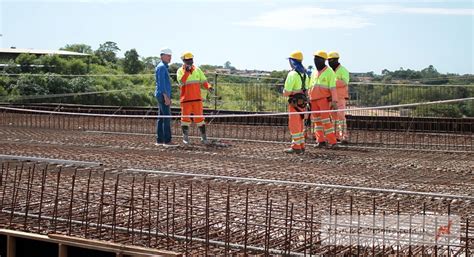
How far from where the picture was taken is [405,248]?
6.99 m

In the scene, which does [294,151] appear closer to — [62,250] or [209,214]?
[209,214]

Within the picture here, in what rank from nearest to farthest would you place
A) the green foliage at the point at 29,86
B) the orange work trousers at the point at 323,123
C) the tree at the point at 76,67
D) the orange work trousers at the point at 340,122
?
the orange work trousers at the point at 323,123, the orange work trousers at the point at 340,122, the green foliage at the point at 29,86, the tree at the point at 76,67

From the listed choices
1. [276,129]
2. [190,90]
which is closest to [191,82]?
[190,90]

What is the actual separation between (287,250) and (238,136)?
A: 353 inches

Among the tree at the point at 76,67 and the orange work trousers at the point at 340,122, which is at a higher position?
the tree at the point at 76,67

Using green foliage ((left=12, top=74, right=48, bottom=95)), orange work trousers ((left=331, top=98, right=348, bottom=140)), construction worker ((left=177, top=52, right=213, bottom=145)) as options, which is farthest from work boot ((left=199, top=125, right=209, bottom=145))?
green foliage ((left=12, top=74, right=48, bottom=95))

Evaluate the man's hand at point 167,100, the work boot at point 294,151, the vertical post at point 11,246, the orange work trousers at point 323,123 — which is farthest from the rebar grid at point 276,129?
the vertical post at point 11,246

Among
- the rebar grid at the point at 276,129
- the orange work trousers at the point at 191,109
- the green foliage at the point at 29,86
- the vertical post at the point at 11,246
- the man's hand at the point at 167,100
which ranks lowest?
the vertical post at the point at 11,246

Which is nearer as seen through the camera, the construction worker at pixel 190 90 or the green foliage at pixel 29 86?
the construction worker at pixel 190 90

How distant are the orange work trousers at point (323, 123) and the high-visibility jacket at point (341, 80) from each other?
101 centimetres

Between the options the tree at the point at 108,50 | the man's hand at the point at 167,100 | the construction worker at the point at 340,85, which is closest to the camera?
the man's hand at the point at 167,100

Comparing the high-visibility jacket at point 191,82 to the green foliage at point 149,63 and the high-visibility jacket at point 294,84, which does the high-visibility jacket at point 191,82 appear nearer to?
the high-visibility jacket at point 294,84

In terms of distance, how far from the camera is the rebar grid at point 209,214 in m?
7.12

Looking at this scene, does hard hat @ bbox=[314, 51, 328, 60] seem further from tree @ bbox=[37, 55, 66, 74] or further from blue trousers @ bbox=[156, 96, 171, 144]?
tree @ bbox=[37, 55, 66, 74]
